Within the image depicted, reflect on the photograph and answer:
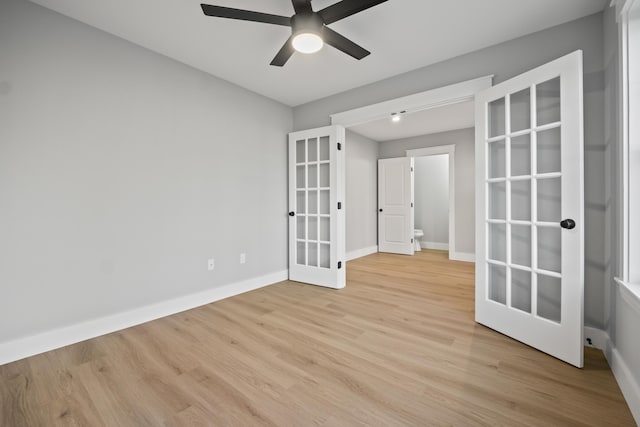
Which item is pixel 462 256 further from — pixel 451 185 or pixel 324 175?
pixel 324 175

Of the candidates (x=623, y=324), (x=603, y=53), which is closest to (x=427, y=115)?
(x=603, y=53)

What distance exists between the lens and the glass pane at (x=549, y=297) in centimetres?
203

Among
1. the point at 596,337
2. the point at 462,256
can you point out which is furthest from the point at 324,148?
the point at 462,256

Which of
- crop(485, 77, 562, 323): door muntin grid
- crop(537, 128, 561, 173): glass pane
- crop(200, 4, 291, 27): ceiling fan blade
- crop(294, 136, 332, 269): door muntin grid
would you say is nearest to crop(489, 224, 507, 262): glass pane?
crop(485, 77, 562, 323): door muntin grid

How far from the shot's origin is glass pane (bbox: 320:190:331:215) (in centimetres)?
357

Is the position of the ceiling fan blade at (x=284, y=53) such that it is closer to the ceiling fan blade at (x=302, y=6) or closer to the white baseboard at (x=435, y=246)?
the ceiling fan blade at (x=302, y=6)

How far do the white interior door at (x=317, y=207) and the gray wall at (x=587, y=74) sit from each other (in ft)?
4.62

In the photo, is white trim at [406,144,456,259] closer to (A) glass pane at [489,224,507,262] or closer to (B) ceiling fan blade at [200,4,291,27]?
(A) glass pane at [489,224,507,262]

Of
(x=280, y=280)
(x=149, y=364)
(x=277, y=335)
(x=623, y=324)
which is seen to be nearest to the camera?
(x=623, y=324)

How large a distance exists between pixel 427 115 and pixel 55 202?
4.53 m

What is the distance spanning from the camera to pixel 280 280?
12.3ft

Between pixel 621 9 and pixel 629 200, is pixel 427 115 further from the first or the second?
pixel 629 200

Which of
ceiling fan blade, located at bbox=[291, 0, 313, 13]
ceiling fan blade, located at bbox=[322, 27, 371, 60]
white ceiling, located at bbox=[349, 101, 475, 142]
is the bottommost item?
ceiling fan blade, located at bbox=[322, 27, 371, 60]

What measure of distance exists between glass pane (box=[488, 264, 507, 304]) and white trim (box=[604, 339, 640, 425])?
67 centimetres
